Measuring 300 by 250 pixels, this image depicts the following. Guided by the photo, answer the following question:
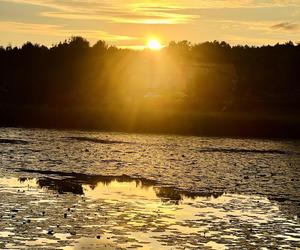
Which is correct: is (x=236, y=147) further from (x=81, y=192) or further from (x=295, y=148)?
(x=81, y=192)

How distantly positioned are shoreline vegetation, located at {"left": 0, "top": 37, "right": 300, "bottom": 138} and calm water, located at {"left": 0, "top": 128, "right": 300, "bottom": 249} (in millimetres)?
55851

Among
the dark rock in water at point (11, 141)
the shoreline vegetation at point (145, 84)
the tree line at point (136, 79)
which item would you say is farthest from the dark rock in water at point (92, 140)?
the tree line at point (136, 79)

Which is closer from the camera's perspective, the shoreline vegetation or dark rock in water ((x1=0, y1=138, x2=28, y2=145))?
dark rock in water ((x1=0, y1=138, x2=28, y2=145))

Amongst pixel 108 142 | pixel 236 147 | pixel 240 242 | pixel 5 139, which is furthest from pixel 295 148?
pixel 240 242

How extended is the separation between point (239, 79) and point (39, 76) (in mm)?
46146

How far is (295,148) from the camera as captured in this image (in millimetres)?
62375

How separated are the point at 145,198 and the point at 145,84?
530 feet

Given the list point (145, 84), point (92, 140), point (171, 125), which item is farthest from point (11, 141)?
point (145, 84)

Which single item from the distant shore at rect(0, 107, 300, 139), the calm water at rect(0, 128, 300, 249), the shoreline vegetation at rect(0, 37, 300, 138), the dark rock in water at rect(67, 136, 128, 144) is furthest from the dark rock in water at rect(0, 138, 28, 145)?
the shoreline vegetation at rect(0, 37, 300, 138)

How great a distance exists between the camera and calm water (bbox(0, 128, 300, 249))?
2070 centimetres

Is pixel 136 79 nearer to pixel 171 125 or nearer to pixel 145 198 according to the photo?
pixel 171 125

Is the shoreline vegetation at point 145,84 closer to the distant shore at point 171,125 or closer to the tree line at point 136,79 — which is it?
the tree line at point 136,79

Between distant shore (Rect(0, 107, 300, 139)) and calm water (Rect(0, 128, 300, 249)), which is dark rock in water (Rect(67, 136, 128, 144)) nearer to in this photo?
calm water (Rect(0, 128, 300, 249))

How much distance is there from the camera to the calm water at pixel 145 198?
2070 centimetres
